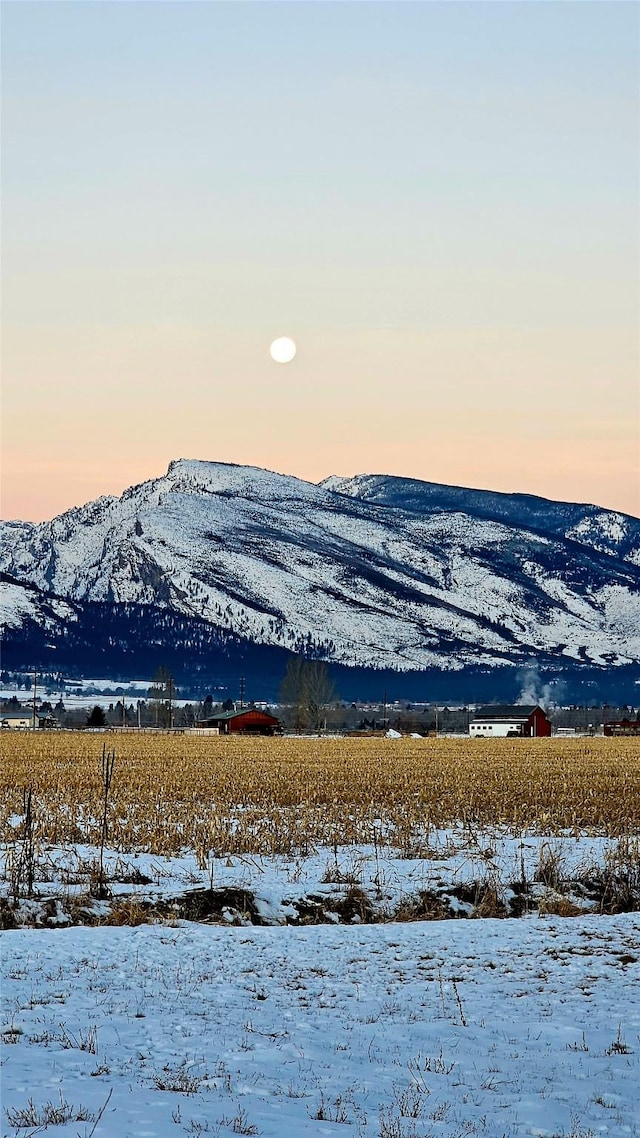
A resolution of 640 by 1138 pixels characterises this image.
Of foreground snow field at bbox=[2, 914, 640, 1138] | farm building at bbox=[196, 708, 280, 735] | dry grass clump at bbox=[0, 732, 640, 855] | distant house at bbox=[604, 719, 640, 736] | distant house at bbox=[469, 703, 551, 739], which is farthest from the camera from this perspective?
distant house at bbox=[469, 703, 551, 739]

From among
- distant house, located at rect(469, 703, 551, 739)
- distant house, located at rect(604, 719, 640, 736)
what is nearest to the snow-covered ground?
distant house, located at rect(604, 719, 640, 736)

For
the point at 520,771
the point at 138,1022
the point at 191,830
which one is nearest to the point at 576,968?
the point at 138,1022

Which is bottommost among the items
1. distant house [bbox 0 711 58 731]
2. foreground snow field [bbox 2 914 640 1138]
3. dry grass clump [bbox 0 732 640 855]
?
distant house [bbox 0 711 58 731]

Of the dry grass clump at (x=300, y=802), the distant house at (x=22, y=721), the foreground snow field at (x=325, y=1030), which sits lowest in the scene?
the distant house at (x=22, y=721)

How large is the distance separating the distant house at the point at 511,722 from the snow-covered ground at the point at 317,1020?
140 meters

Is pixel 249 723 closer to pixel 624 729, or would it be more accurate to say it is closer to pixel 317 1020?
pixel 624 729

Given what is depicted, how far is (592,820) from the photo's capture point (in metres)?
29.0

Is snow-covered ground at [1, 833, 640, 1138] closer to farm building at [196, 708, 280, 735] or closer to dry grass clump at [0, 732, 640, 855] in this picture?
dry grass clump at [0, 732, 640, 855]

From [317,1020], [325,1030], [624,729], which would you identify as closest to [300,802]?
[317,1020]

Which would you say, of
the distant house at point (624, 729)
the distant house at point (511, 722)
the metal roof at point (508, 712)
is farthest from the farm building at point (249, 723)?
the distant house at point (624, 729)

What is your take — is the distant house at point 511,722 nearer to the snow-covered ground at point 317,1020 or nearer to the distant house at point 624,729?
the distant house at point 624,729

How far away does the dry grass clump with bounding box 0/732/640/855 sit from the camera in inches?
962

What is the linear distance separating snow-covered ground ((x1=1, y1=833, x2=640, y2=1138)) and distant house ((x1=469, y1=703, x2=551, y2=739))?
14034 cm

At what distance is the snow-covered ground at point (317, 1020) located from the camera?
920cm
